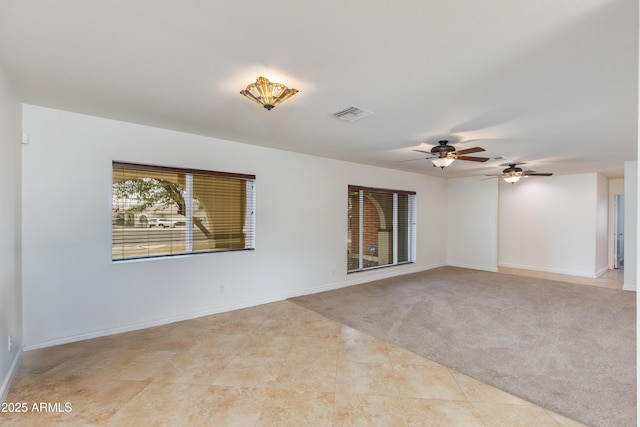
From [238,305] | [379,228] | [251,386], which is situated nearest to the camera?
[251,386]

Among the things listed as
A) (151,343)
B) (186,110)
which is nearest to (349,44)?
(186,110)

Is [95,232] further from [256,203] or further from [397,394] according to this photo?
[397,394]

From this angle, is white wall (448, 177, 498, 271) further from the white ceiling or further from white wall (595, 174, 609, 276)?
the white ceiling

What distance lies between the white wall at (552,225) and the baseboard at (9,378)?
360 inches

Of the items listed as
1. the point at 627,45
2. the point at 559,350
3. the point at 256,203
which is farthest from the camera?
the point at 256,203

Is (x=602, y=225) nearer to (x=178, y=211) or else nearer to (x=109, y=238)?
(x=178, y=211)

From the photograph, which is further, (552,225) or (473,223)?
(473,223)

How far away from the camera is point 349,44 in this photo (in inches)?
71.2

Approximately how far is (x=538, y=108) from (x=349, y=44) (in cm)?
211

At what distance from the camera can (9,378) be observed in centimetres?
236

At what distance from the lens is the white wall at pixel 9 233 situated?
2225mm

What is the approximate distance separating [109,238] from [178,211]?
794 millimetres

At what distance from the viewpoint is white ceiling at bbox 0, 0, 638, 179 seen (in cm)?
154

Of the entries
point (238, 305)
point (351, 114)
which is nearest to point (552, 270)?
point (351, 114)
